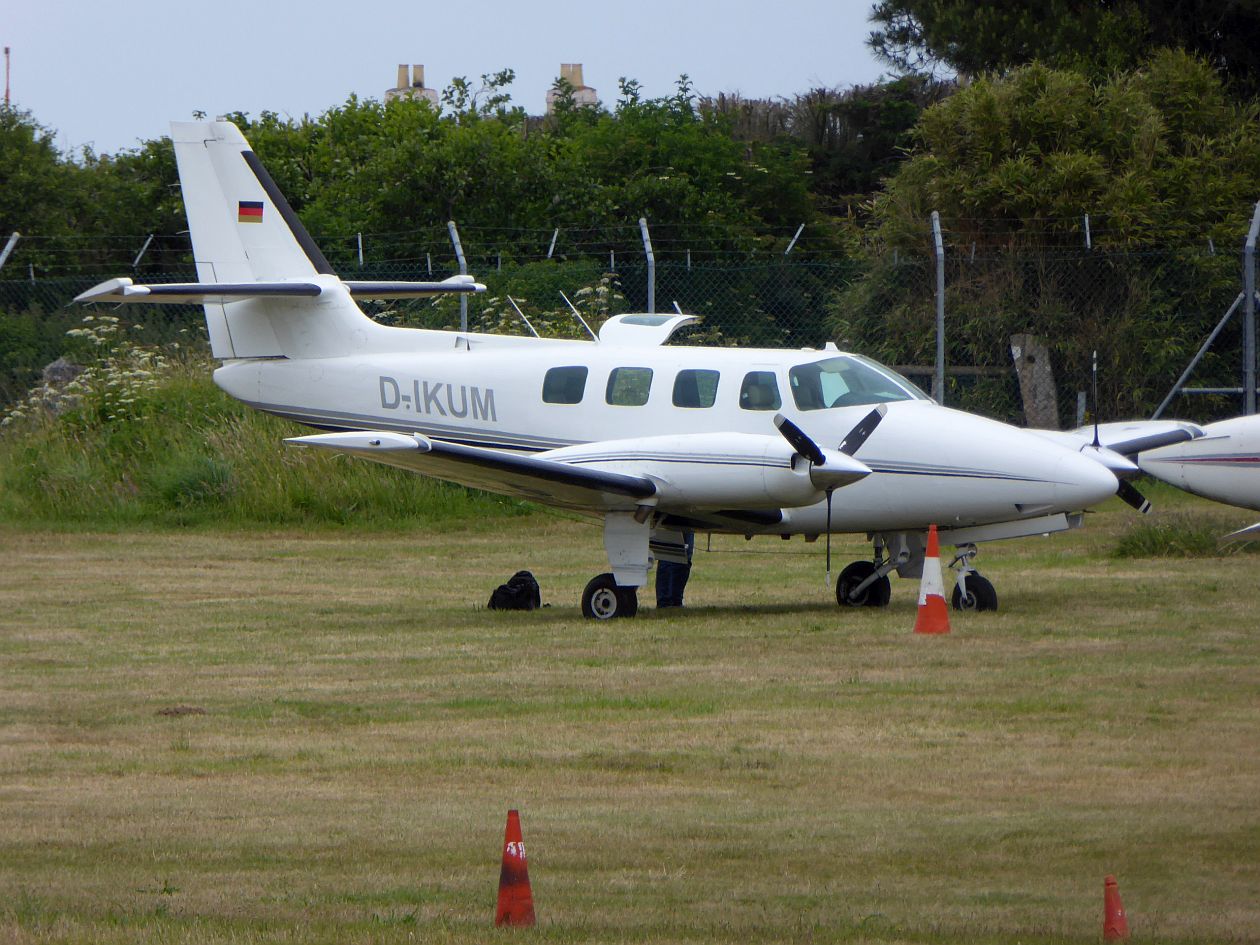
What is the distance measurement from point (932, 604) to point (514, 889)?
22.5 ft

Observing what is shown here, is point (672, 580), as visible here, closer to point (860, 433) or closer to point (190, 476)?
point (860, 433)

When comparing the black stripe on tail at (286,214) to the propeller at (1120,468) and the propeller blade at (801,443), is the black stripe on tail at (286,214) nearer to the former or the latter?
the propeller blade at (801,443)

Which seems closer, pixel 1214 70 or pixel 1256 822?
pixel 1256 822

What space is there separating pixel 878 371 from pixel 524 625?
327cm

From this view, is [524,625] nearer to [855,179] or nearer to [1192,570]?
[1192,570]

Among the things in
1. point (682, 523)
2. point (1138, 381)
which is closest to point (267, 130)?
point (1138, 381)

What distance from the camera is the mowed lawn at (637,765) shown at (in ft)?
17.7

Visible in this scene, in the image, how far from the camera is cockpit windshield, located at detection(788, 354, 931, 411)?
12859 millimetres

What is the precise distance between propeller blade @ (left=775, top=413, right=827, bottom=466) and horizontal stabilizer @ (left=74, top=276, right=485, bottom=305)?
167 inches

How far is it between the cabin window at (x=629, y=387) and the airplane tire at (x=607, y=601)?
53.7 inches

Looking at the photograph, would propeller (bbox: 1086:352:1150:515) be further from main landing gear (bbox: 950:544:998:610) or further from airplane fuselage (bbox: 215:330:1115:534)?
main landing gear (bbox: 950:544:998:610)

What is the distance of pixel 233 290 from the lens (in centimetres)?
1416

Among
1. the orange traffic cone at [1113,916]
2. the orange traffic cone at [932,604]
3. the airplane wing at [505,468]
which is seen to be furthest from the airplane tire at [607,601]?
the orange traffic cone at [1113,916]

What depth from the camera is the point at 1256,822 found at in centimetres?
630
